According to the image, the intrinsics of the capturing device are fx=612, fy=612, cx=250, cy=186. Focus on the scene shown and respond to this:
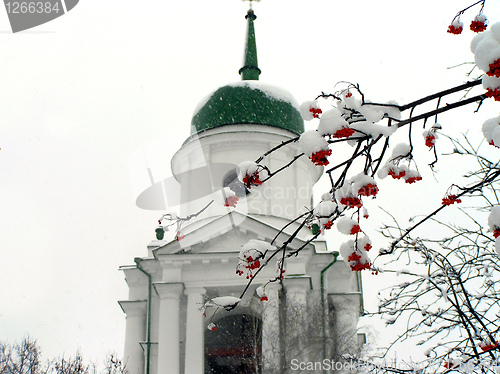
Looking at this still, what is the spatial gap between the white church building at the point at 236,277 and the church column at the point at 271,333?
2 cm

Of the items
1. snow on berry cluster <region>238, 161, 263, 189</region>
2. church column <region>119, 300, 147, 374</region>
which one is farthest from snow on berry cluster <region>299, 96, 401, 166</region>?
church column <region>119, 300, 147, 374</region>

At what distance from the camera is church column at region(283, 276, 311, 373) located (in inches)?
467

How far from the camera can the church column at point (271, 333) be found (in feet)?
38.5

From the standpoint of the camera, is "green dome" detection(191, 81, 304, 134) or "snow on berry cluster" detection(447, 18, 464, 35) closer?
"snow on berry cluster" detection(447, 18, 464, 35)

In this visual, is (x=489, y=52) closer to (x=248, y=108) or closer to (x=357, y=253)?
(x=357, y=253)

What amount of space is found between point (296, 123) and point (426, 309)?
12340mm

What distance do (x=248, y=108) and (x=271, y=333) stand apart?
7.63 m

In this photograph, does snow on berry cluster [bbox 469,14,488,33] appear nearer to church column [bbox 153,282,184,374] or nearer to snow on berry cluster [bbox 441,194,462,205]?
snow on berry cluster [bbox 441,194,462,205]

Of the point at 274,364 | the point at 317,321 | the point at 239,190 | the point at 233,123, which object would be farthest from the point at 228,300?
the point at 233,123

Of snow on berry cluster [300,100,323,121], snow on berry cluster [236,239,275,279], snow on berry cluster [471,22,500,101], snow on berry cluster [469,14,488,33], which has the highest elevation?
snow on berry cluster [469,14,488,33]

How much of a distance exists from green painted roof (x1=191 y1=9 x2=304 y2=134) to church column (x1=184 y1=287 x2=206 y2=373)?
568 centimetres

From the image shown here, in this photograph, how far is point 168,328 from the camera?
13477 millimetres

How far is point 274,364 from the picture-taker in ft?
38.2

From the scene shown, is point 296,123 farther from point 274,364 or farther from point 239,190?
point 239,190
